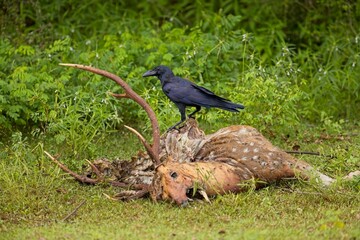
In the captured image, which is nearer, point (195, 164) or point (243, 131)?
point (195, 164)

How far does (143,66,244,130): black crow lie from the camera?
23.0ft

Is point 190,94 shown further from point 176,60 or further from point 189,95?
point 176,60

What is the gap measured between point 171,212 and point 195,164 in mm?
523

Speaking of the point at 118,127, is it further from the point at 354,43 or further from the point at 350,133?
the point at 354,43

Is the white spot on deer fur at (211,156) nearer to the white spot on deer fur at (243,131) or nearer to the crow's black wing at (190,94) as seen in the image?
the white spot on deer fur at (243,131)

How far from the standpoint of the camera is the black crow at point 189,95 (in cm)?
701

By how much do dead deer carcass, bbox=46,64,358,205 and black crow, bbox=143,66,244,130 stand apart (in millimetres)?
196

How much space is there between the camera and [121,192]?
6453 millimetres

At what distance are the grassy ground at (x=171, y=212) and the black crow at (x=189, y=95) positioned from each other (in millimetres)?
860

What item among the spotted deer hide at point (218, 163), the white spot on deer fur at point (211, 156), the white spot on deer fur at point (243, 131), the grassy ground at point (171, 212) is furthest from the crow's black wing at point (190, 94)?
the grassy ground at point (171, 212)

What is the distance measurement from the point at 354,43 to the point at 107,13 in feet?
11.1

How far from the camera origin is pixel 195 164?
637cm

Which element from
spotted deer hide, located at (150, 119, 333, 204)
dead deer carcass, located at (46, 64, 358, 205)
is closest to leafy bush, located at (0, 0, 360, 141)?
dead deer carcass, located at (46, 64, 358, 205)

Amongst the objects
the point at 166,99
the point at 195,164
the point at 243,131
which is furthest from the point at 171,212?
the point at 166,99
